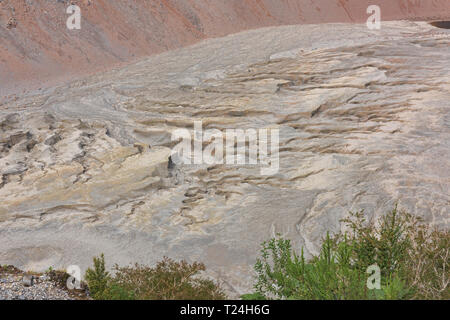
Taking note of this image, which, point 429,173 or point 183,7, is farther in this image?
point 183,7

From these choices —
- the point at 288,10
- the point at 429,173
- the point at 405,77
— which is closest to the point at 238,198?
the point at 429,173

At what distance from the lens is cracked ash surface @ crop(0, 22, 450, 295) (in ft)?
18.7

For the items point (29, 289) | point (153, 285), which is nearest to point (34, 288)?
point (29, 289)

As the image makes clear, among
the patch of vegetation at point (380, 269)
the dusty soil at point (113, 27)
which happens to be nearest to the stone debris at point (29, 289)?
the patch of vegetation at point (380, 269)

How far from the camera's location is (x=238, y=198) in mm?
6516

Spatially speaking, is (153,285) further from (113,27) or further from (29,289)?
(113,27)

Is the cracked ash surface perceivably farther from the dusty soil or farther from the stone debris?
the dusty soil

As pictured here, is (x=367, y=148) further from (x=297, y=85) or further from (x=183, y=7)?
(x=183, y=7)

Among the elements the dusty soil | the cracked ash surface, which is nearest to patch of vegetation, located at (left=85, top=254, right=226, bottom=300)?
the cracked ash surface

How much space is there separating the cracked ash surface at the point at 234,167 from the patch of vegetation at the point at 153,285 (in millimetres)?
473

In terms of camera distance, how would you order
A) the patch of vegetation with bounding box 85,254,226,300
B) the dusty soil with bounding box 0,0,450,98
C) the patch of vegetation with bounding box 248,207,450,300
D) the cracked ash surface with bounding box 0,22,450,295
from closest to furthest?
the patch of vegetation with bounding box 248,207,450,300
the patch of vegetation with bounding box 85,254,226,300
the cracked ash surface with bounding box 0,22,450,295
the dusty soil with bounding box 0,0,450,98

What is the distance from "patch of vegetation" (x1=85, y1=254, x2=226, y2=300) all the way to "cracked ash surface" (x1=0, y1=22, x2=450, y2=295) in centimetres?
47

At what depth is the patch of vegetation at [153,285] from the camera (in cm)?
401

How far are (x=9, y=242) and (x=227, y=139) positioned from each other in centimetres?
375
